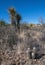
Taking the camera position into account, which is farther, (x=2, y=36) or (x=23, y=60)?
(x=2, y=36)

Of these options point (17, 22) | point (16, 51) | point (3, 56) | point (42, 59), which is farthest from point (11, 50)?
point (17, 22)

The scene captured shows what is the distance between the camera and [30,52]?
8219mm

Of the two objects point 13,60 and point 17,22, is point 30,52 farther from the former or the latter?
point 17,22

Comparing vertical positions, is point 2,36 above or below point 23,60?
above

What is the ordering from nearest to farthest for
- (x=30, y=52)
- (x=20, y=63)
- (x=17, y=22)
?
(x=20, y=63)
(x=30, y=52)
(x=17, y=22)

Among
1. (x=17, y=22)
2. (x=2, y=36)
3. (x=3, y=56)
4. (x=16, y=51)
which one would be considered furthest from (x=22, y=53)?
(x=17, y=22)

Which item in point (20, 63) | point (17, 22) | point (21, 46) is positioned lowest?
point (20, 63)

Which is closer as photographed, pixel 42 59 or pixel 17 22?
pixel 42 59

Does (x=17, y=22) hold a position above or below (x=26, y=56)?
above

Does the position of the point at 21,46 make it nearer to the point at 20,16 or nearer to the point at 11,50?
the point at 11,50

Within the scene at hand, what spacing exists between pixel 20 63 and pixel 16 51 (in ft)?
4.71

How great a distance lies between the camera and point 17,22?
64.1 feet

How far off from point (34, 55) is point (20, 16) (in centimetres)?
1214

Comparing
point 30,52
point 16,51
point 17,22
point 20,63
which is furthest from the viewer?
point 17,22
